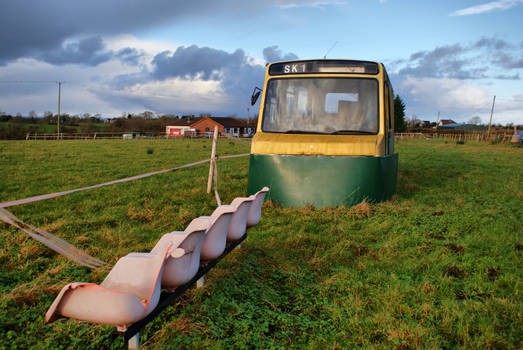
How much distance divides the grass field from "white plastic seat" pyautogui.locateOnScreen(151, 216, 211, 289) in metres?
0.42

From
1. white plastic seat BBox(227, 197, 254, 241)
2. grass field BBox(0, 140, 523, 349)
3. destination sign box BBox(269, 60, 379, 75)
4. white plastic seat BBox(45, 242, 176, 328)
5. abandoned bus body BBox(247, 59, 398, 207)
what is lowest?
grass field BBox(0, 140, 523, 349)

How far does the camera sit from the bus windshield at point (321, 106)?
7.04 m

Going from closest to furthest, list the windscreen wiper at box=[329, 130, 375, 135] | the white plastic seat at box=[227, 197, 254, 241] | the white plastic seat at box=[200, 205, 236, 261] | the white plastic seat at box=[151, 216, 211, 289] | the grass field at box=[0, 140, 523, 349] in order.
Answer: the white plastic seat at box=[151, 216, 211, 289], the grass field at box=[0, 140, 523, 349], the white plastic seat at box=[200, 205, 236, 261], the white plastic seat at box=[227, 197, 254, 241], the windscreen wiper at box=[329, 130, 375, 135]

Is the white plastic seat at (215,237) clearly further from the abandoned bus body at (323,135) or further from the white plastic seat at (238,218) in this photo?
the abandoned bus body at (323,135)

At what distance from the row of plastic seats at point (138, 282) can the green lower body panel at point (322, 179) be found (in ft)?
11.9

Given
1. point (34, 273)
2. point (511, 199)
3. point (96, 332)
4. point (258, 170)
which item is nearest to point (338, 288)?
point (96, 332)

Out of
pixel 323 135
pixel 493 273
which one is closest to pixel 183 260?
pixel 493 273

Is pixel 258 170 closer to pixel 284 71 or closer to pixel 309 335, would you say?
pixel 284 71

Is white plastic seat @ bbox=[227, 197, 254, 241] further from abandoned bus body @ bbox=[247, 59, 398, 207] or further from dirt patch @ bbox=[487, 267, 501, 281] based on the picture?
abandoned bus body @ bbox=[247, 59, 398, 207]

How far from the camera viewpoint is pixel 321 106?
7227 millimetres

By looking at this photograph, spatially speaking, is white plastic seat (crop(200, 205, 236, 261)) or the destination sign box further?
the destination sign box

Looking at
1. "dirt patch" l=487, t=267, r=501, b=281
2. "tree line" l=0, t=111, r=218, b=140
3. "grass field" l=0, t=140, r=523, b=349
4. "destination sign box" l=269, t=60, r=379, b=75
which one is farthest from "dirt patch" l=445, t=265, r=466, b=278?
"tree line" l=0, t=111, r=218, b=140

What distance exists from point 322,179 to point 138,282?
15.6 feet

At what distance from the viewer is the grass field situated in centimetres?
275
